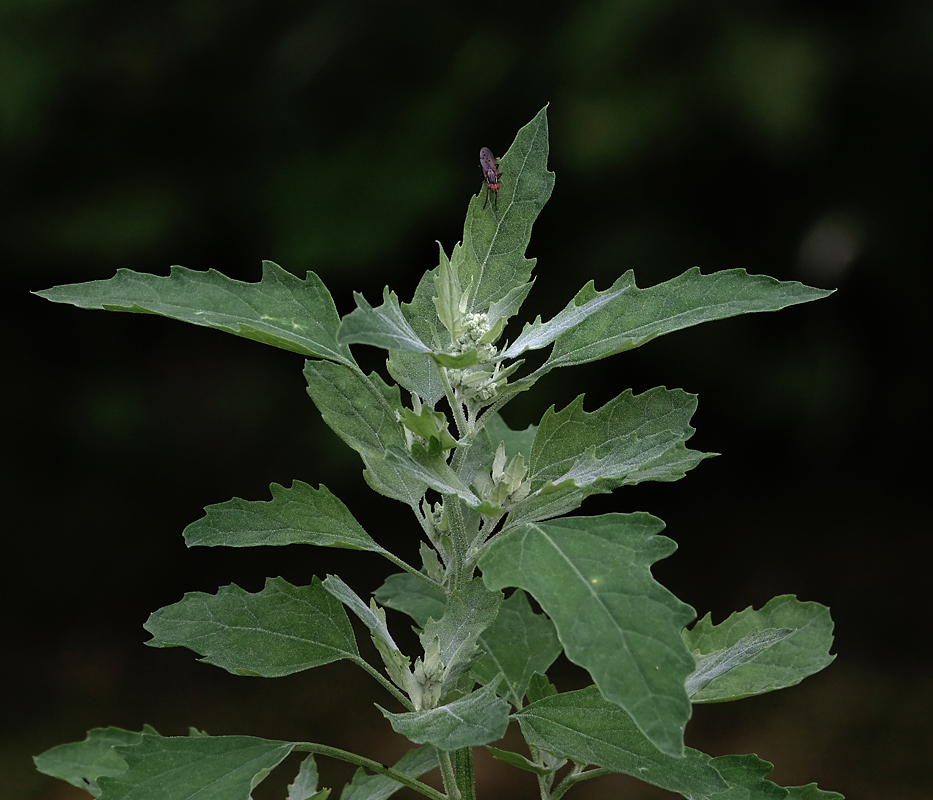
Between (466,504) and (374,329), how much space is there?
23 cm

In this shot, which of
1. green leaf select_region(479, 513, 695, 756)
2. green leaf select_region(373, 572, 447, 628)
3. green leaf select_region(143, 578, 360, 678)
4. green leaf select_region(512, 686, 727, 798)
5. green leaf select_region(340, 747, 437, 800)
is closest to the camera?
green leaf select_region(479, 513, 695, 756)

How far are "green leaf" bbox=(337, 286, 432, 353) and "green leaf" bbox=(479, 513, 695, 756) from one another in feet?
0.57

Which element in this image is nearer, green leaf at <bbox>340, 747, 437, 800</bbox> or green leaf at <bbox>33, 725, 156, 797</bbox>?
green leaf at <bbox>340, 747, 437, 800</bbox>

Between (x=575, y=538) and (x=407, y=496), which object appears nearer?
(x=575, y=538)

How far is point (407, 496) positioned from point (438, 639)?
0.45 feet

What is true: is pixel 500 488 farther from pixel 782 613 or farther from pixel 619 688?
pixel 782 613

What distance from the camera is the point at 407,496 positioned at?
901mm

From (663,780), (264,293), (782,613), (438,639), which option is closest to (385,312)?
(264,293)

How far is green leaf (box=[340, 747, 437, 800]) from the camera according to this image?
3.16 ft

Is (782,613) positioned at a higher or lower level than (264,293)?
lower

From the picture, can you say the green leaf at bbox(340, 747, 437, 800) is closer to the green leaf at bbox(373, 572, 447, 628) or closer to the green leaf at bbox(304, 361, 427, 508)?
the green leaf at bbox(373, 572, 447, 628)

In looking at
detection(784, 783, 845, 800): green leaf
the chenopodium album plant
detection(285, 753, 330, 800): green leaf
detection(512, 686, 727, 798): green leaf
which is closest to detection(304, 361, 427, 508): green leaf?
the chenopodium album plant

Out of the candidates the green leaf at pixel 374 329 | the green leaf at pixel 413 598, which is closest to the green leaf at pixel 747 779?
the green leaf at pixel 413 598

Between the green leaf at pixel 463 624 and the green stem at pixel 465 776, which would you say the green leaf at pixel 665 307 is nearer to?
the green leaf at pixel 463 624
